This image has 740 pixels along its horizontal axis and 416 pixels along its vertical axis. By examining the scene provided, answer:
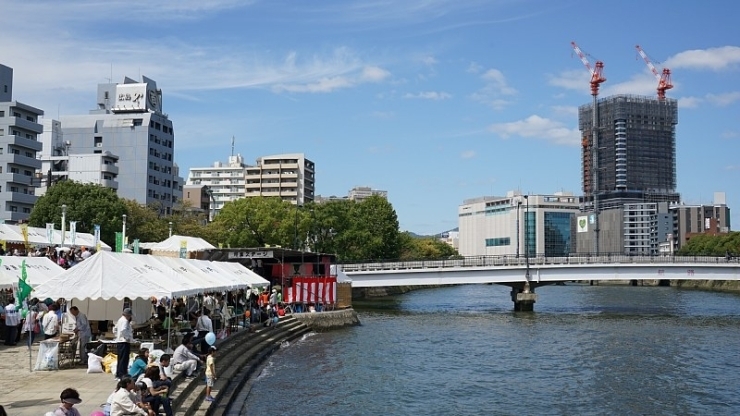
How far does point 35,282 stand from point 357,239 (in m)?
68.5

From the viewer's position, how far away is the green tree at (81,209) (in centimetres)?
7744

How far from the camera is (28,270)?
30828 millimetres

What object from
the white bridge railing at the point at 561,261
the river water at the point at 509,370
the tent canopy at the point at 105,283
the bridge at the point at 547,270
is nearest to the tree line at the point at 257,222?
the bridge at the point at 547,270

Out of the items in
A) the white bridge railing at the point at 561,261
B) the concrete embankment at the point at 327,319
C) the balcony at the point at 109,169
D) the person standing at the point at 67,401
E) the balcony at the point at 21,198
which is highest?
the balcony at the point at 109,169

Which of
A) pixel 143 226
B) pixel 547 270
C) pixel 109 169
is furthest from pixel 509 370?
pixel 109 169

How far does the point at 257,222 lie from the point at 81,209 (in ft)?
72.9

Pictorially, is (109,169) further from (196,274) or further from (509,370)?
(509,370)

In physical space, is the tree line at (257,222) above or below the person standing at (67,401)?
above

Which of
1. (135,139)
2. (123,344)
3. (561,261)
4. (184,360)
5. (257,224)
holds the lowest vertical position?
(184,360)

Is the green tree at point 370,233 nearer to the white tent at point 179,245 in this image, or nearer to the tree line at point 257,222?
the tree line at point 257,222

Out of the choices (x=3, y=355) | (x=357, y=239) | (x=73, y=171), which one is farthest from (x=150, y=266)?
(x=73, y=171)

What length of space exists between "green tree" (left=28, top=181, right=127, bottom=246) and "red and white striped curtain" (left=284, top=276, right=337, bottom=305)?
32.9m

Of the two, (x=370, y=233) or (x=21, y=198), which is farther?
(x=370, y=233)

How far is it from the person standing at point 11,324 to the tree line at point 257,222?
167ft
